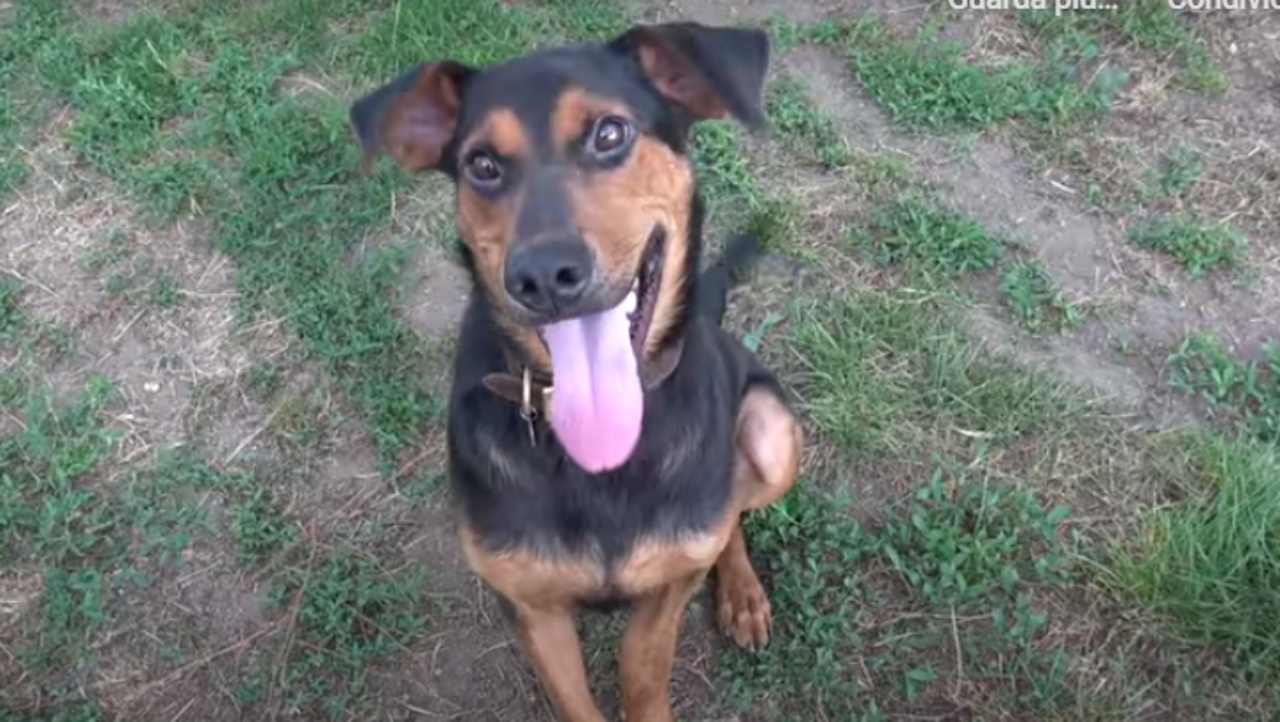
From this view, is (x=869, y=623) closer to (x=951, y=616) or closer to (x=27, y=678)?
(x=951, y=616)

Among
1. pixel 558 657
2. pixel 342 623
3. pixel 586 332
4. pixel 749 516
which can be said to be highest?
pixel 586 332

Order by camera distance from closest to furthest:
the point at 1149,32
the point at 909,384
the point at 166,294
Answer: the point at 909,384 < the point at 166,294 < the point at 1149,32

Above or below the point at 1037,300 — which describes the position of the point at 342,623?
below

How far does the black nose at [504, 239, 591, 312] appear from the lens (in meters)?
2.43

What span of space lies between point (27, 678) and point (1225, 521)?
12.2 feet

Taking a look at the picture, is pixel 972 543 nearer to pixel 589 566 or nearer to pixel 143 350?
pixel 589 566

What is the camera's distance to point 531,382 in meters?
2.81

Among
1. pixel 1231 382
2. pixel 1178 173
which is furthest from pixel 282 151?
pixel 1231 382

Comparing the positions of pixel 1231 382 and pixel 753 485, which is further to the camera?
pixel 1231 382

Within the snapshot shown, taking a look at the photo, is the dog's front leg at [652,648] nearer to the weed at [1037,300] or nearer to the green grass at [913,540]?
the green grass at [913,540]

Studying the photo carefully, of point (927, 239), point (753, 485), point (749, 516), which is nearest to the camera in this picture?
point (753, 485)

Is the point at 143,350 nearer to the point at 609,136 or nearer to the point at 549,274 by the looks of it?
the point at 609,136

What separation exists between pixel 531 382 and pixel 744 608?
124 centimetres

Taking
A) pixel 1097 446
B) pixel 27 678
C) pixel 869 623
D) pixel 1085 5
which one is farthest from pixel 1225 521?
pixel 27 678
